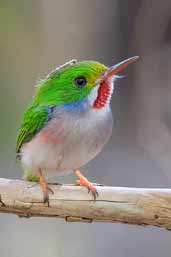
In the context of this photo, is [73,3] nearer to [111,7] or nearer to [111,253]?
[111,7]

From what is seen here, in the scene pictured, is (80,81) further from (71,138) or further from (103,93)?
(71,138)

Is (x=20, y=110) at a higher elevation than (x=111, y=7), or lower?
lower

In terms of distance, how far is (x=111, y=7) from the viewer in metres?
6.18

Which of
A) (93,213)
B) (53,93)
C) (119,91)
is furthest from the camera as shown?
(119,91)

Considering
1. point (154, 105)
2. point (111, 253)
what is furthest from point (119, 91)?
point (111, 253)

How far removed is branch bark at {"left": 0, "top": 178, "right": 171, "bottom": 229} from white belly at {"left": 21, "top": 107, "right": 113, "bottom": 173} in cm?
16

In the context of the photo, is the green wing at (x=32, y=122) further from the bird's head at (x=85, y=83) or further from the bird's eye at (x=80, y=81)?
the bird's eye at (x=80, y=81)

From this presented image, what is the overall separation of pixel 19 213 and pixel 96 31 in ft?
12.0

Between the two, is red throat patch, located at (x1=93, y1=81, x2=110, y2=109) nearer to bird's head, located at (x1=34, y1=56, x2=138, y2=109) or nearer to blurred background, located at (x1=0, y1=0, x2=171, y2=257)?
bird's head, located at (x1=34, y1=56, x2=138, y2=109)

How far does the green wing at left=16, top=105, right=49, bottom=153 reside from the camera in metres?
2.95

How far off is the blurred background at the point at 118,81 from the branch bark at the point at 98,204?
7.20 feet

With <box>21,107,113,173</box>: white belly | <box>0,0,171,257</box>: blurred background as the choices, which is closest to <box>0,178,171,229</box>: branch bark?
<box>21,107,113,173</box>: white belly

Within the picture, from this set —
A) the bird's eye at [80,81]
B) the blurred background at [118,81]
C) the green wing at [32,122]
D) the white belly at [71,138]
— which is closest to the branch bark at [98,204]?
the white belly at [71,138]

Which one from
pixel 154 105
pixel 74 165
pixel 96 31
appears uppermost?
pixel 96 31
